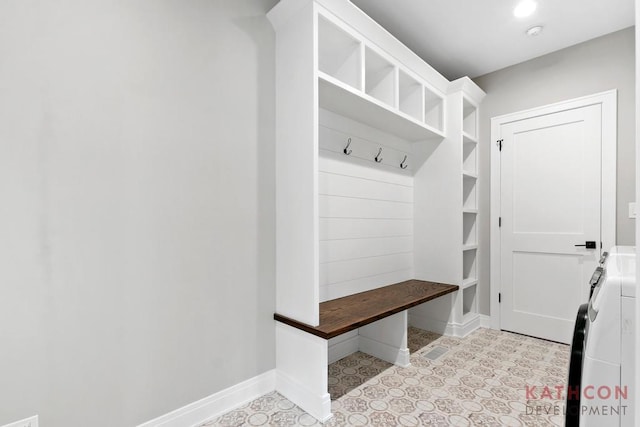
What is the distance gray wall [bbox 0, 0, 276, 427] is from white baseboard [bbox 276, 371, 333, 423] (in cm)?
15

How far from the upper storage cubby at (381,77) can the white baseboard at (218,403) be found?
2093 mm

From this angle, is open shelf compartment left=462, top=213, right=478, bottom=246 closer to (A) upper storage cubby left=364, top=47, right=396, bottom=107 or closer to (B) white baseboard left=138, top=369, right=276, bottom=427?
(A) upper storage cubby left=364, top=47, right=396, bottom=107

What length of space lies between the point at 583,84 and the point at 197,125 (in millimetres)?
3193

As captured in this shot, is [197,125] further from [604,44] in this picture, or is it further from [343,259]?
[604,44]

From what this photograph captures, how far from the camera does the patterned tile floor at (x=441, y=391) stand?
5.74 ft

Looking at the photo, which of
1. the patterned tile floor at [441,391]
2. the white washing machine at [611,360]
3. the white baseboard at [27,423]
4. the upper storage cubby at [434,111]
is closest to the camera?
the white washing machine at [611,360]

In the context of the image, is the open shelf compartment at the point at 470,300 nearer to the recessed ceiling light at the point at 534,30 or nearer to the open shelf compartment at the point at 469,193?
the open shelf compartment at the point at 469,193

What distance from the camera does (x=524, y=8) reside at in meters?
2.37

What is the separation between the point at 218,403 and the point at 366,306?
3.49 feet

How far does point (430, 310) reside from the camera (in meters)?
3.20

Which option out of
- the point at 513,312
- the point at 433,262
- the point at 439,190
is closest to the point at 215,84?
the point at 439,190

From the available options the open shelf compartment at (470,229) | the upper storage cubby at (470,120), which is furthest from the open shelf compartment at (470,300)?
the upper storage cubby at (470,120)

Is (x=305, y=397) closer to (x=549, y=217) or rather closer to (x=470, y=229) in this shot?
(x=470, y=229)

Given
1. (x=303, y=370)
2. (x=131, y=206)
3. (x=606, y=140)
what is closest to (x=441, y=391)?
(x=303, y=370)
